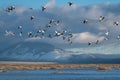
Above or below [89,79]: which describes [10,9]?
above

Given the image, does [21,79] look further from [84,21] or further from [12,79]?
[84,21]

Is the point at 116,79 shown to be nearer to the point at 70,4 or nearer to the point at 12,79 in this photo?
the point at 12,79

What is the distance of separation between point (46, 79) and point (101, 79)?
10.6 m

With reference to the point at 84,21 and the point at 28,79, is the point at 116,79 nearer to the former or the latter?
the point at 28,79

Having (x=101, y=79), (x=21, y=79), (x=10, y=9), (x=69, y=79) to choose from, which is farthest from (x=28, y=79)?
(x=10, y=9)

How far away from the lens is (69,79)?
9231cm

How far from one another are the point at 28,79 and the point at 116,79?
17.0 meters

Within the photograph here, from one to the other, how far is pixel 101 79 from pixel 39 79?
1203 centimetres

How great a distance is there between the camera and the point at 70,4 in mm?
51688

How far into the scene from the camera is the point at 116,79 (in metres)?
91.4

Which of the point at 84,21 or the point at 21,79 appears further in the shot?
the point at 21,79

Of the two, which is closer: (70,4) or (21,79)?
(70,4)

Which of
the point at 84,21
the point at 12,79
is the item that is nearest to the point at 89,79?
the point at 12,79

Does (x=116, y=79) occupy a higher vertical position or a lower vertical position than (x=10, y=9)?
lower
